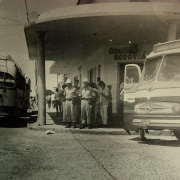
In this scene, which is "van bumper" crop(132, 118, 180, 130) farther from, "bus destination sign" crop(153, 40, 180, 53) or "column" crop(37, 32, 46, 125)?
"column" crop(37, 32, 46, 125)

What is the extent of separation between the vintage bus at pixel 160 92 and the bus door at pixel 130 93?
0.39 ft

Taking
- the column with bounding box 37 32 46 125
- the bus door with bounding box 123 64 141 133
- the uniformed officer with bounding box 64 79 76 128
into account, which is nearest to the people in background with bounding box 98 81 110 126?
the uniformed officer with bounding box 64 79 76 128

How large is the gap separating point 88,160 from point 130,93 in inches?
149

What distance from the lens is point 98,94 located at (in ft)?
45.4

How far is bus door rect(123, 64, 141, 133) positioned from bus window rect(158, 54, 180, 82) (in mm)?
1201

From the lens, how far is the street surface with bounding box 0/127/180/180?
5.48 meters

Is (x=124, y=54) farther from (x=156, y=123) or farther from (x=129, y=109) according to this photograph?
(x=156, y=123)

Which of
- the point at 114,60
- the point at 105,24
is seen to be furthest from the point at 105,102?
the point at 114,60

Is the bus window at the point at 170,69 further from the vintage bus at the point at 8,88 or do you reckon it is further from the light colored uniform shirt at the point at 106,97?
the vintage bus at the point at 8,88

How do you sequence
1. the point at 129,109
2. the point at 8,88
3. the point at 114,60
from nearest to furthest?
the point at 129,109, the point at 8,88, the point at 114,60

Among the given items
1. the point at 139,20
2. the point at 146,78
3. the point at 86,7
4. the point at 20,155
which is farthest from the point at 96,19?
the point at 20,155

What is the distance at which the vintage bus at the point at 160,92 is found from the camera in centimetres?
830

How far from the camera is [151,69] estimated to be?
958cm

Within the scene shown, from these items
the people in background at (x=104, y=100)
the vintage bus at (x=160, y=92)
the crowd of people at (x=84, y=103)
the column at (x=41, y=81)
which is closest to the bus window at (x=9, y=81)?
the column at (x=41, y=81)
